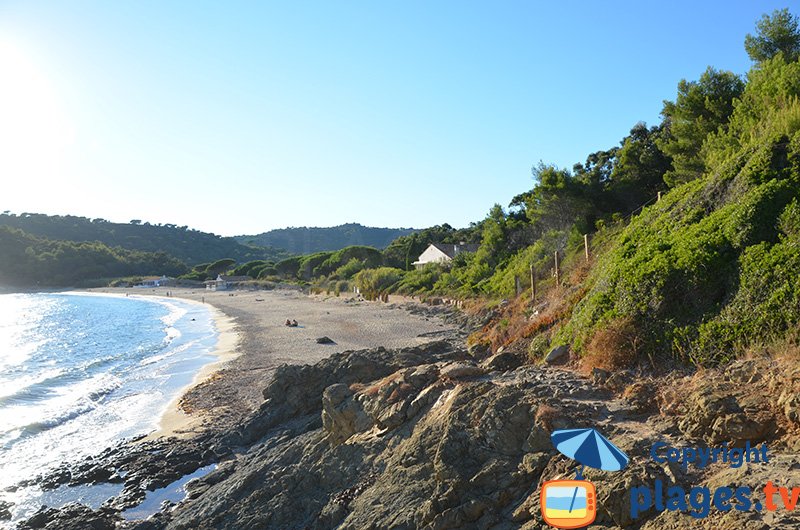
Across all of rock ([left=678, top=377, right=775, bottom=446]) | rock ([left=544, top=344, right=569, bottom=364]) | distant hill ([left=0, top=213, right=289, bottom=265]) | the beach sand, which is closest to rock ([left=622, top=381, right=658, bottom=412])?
rock ([left=678, top=377, right=775, bottom=446])

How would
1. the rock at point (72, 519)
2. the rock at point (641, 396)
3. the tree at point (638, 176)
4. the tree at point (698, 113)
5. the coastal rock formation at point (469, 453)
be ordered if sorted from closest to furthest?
the coastal rock formation at point (469, 453), the rock at point (641, 396), the rock at point (72, 519), the tree at point (698, 113), the tree at point (638, 176)

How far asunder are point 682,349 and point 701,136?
50.9 ft

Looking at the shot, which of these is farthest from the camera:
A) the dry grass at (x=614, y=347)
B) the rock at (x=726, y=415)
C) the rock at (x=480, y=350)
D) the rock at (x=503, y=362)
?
the rock at (x=480, y=350)

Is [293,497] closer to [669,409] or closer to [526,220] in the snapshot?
[669,409]

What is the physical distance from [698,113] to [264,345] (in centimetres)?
2088

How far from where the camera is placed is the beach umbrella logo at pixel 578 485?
4.16 meters

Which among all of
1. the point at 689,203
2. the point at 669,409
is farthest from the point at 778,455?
the point at 689,203

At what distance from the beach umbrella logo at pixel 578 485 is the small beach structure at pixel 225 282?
295ft

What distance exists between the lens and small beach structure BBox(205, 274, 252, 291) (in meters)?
91.5

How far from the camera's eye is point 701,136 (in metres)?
19.4

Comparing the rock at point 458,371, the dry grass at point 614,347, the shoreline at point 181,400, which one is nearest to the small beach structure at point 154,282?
the shoreline at point 181,400

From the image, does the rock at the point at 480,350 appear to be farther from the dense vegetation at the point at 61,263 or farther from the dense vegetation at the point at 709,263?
the dense vegetation at the point at 61,263

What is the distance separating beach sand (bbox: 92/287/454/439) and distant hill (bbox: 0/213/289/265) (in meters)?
121

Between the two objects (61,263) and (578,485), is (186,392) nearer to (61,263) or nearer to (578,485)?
(578,485)
